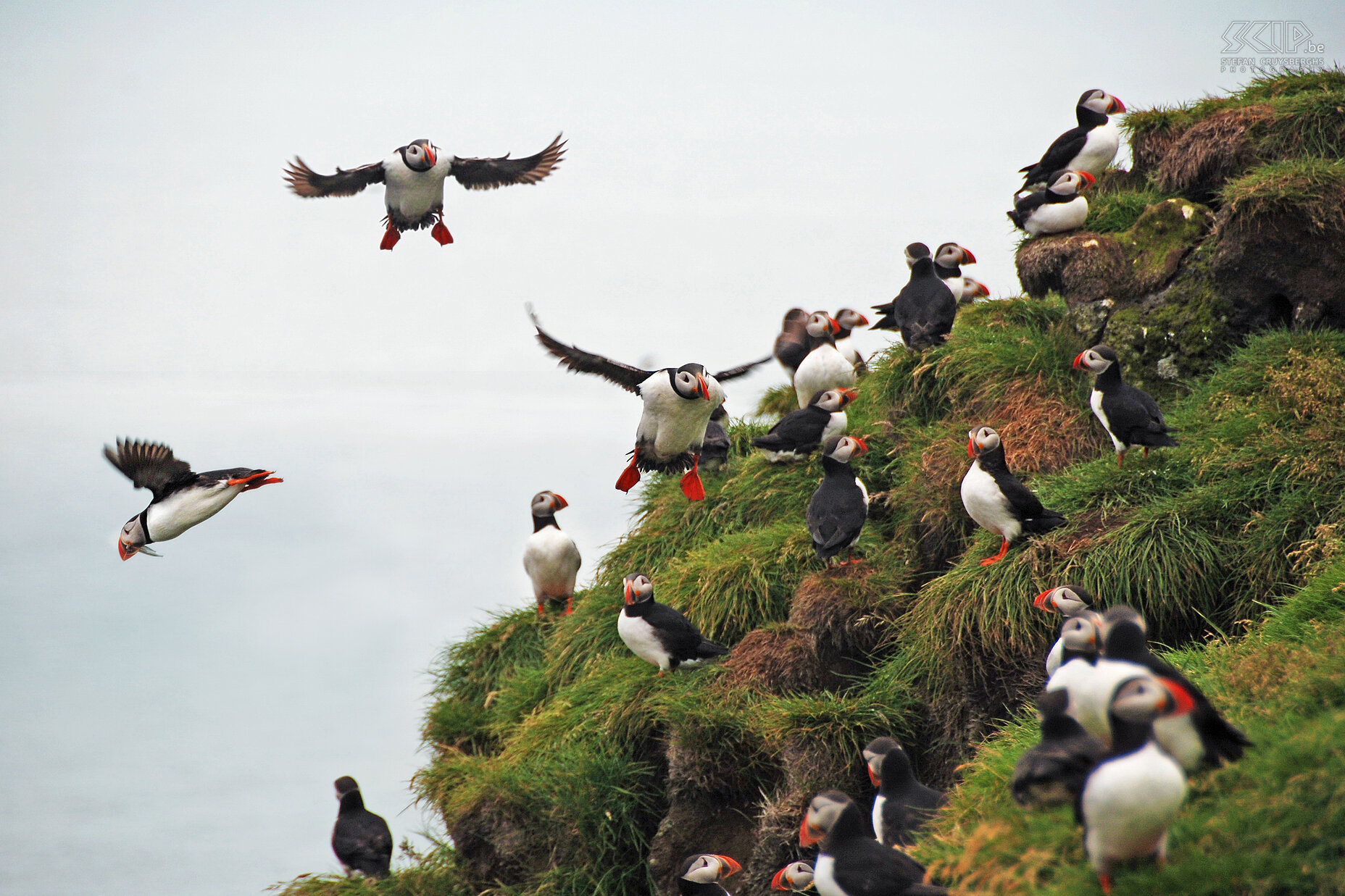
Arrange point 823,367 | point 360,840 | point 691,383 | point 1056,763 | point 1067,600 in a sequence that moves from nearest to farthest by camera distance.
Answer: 1. point 1056,763
2. point 1067,600
3. point 691,383
4. point 360,840
5. point 823,367

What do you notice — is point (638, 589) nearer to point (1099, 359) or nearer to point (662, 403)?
point (662, 403)

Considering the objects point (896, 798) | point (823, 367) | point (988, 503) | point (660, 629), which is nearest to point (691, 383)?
point (988, 503)

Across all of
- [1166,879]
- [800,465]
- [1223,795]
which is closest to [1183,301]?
[800,465]

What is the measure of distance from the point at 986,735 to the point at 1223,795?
8.00 feet

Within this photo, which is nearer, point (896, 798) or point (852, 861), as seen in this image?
point (852, 861)

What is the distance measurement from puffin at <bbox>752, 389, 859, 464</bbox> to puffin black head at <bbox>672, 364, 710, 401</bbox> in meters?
2.04

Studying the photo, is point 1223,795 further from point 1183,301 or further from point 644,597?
point 1183,301

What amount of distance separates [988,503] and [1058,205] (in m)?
3.11

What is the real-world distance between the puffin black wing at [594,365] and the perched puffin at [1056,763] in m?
3.16

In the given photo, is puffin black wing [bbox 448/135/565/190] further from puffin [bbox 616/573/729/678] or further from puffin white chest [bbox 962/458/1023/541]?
puffin white chest [bbox 962/458/1023/541]

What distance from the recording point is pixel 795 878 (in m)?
5.10

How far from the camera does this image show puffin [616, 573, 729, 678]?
6.73m

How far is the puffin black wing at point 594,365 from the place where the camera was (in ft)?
18.9

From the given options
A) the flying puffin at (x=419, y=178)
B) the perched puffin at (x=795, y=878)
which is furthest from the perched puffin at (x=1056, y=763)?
the flying puffin at (x=419, y=178)
